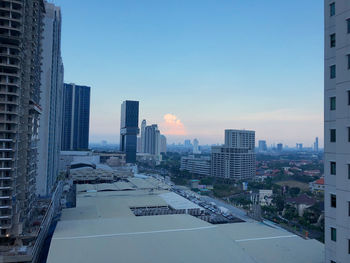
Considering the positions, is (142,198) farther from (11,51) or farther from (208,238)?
(11,51)

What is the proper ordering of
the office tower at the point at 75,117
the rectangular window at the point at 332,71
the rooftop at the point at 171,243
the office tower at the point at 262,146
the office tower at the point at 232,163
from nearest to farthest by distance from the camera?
the rectangular window at the point at 332,71 < the rooftop at the point at 171,243 < the office tower at the point at 232,163 < the office tower at the point at 75,117 < the office tower at the point at 262,146

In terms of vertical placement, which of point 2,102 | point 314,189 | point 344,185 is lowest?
point 314,189

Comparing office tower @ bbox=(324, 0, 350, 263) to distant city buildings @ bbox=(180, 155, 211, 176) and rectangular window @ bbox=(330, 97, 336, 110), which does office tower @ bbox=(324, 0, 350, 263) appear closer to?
rectangular window @ bbox=(330, 97, 336, 110)

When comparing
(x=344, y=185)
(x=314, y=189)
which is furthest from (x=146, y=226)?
(x=314, y=189)

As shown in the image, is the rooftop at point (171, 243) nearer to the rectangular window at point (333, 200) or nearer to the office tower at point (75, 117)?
the rectangular window at point (333, 200)

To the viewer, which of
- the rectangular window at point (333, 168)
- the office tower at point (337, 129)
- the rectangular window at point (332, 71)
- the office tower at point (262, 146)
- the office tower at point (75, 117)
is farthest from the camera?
the office tower at point (262, 146)

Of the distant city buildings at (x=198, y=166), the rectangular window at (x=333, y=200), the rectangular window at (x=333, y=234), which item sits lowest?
the distant city buildings at (x=198, y=166)

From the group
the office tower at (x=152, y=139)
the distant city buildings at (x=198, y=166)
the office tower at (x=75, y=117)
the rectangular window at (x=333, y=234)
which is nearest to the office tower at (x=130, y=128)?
the office tower at (x=75, y=117)
